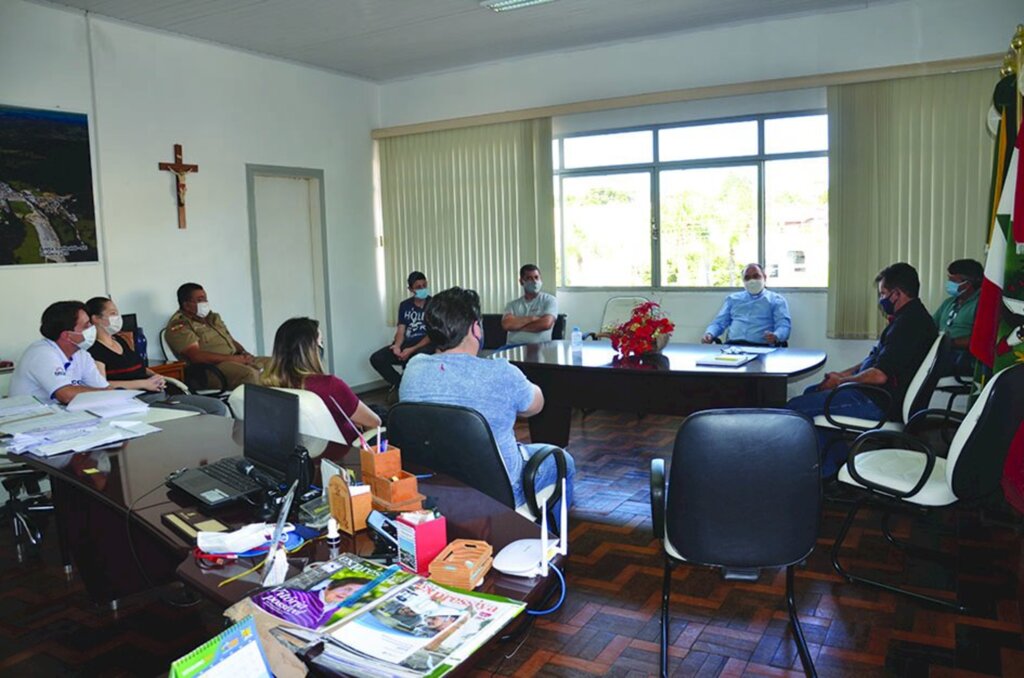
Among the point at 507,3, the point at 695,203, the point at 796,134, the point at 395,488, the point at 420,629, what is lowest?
the point at 420,629

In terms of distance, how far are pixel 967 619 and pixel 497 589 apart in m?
2.20

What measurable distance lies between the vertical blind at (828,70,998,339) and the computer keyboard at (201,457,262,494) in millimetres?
5059

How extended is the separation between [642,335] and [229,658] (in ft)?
11.9

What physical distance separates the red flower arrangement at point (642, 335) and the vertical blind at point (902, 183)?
2182 millimetres

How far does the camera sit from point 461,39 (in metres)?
6.57

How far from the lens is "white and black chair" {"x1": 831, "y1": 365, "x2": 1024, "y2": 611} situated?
2719 millimetres

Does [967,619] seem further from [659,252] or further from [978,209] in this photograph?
[659,252]

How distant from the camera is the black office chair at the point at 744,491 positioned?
228cm

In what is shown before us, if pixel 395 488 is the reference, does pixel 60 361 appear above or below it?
above

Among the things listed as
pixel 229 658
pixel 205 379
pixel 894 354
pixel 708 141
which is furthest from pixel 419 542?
pixel 708 141

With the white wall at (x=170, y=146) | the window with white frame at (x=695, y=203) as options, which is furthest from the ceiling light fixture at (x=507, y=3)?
the white wall at (x=170, y=146)

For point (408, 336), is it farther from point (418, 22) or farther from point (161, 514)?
point (161, 514)

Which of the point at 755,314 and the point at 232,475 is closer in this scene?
the point at 232,475

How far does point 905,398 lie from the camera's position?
3875 mm
